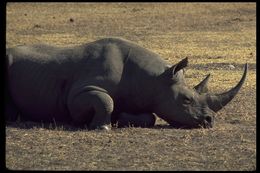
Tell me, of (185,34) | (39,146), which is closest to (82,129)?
(39,146)

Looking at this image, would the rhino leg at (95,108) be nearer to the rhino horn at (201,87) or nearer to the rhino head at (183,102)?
the rhino head at (183,102)

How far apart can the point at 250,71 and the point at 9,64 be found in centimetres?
662

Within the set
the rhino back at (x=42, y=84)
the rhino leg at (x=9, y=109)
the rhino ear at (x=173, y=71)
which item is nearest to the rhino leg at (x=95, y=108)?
the rhino back at (x=42, y=84)

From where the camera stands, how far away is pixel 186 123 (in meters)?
10.5

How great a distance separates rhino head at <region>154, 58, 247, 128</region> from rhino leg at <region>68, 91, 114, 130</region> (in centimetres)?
80

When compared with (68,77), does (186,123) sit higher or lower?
lower

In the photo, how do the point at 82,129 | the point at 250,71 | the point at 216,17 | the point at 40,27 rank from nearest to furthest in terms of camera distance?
the point at 82,129 < the point at 250,71 < the point at 40,27 < the point at 216,17

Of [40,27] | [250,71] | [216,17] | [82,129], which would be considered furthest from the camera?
[216,17]

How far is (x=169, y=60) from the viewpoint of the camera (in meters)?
17.9

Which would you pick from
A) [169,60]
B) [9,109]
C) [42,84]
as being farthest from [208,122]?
[169,60]

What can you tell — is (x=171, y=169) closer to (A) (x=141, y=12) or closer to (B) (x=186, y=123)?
(B) (x=186, y=123)

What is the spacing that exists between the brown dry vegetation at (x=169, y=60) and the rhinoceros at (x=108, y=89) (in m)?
0.28

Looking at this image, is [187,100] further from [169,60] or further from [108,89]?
[169,60]

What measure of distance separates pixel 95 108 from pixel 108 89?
35 cm
